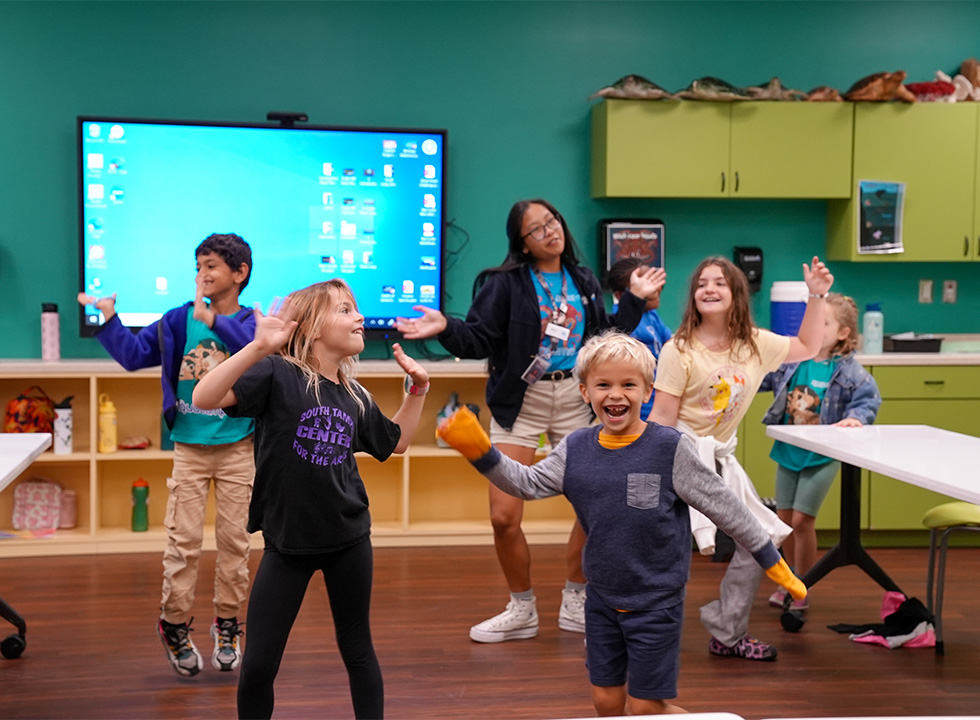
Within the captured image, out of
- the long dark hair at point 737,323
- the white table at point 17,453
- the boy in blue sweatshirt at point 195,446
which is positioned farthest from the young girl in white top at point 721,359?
the white table at point 17,453

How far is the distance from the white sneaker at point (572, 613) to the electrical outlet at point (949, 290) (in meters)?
3.08

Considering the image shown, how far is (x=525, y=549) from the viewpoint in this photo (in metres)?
3.48

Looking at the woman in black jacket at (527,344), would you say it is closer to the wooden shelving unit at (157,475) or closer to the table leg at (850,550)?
the table leg at (850,550)

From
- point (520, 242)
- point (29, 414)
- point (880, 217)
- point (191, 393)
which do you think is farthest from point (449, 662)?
point (880, 217)

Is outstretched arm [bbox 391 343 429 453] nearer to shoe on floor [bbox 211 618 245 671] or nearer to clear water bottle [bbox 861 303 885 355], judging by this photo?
shoe on floor [bbox 211 618 245 671]

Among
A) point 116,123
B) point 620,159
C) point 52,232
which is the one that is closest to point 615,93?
point 620,159

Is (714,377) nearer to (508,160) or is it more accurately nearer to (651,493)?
(651,493)

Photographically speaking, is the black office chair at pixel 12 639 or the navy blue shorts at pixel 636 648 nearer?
the navy blue shorts at pixel 636 648

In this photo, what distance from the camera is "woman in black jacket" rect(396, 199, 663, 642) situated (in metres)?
3.40

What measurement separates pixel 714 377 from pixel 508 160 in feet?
8.62

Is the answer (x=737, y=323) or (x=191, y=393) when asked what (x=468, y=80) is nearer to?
(x=737, y=323)

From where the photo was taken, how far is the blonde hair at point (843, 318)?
12.1ft

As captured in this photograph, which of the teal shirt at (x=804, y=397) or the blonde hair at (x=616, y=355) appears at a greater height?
the blonde hair at (x=616, y=355)

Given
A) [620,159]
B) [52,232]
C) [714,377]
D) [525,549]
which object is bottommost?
[525,549]
